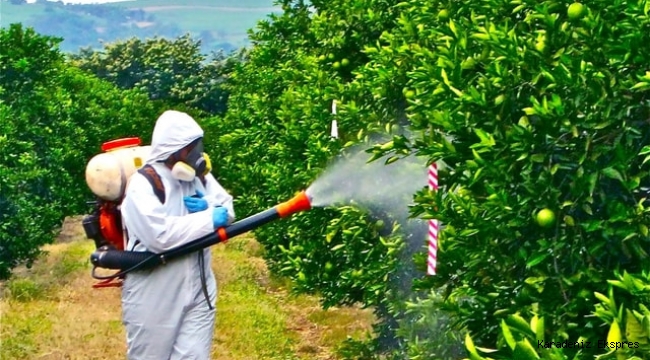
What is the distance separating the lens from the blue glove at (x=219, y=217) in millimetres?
5438

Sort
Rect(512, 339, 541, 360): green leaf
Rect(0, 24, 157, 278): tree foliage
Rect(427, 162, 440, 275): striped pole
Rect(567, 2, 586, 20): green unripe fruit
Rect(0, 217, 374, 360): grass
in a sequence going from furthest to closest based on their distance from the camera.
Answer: Rect(0, 24, 157, 278): tree foliage, Rect(0, 217, 374, 360): grass, Rect(427, 162, 440, 275): striped pole, Rect(567, 2, 586, 20): green unripe fruit, Rect(512, 339, 541, 360): green leaf

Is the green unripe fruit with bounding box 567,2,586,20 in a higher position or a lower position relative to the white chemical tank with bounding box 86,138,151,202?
higher

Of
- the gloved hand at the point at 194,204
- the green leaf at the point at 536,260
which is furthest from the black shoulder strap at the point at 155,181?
the green leaf at the point at 536,260

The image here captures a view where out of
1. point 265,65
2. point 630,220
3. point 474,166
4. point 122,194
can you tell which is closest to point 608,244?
point 630,220

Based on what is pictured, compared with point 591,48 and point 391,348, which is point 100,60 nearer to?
point 391,348

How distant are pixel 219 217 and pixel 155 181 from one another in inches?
15.9

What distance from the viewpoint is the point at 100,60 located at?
188ft

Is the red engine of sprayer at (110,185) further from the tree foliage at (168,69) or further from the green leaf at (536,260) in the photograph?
the tree foliage at (168,69)

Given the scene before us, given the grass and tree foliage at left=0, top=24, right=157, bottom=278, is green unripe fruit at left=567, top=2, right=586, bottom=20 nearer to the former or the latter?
the grass

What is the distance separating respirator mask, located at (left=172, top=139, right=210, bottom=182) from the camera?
5445mm

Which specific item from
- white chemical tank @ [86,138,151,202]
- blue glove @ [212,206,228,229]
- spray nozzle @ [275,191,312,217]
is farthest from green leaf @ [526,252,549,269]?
white chemical tank @ [86,138,151,202]

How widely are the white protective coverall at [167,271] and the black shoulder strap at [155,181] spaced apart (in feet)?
0.08

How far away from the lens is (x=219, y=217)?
17.9 ft

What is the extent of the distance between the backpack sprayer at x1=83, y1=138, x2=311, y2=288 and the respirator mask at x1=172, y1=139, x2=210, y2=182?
36cm
